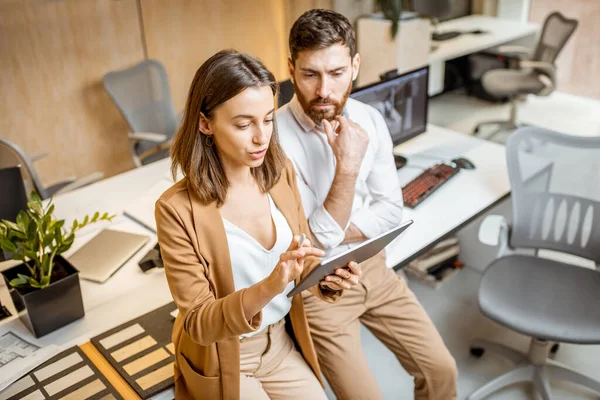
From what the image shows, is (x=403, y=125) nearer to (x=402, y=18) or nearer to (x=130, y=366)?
(x=130, y=366)

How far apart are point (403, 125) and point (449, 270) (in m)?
0.82

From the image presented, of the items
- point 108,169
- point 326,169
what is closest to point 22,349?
point 326,169

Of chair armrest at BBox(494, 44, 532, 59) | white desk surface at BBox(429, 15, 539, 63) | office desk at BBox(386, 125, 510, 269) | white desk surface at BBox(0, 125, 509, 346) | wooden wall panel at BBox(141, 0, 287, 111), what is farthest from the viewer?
chair armrest at BBox(494, 44, 532, 59)

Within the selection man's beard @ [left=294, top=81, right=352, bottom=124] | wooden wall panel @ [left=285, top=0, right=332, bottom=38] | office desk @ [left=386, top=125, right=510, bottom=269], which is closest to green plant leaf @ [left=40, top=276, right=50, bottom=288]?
man's beard @ [left=294, top=81, right=352, bottom=124]

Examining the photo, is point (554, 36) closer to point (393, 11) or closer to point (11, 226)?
point (393, 11)

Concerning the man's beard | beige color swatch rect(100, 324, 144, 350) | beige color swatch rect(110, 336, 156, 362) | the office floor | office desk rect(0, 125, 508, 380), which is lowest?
the office floor

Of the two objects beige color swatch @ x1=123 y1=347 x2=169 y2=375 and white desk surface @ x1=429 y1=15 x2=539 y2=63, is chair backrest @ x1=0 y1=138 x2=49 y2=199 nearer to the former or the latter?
beige color swatch @ x1=123 y1=347 x2=169 y2=375

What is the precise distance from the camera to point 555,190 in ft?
7.59

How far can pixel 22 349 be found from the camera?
5.42 ft

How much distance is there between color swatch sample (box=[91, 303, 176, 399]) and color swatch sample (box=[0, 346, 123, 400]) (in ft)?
0.17

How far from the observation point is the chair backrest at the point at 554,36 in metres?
4.32

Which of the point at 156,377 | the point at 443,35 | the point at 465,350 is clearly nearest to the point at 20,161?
the point at 156,377

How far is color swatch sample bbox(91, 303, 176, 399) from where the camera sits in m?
1.52

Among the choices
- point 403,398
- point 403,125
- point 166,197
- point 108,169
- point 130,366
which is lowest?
point 403,398
